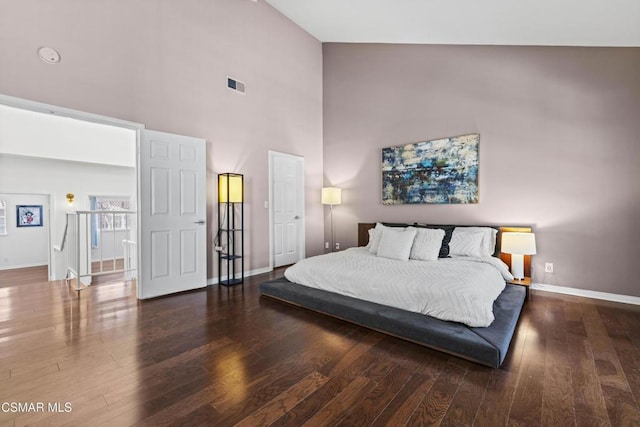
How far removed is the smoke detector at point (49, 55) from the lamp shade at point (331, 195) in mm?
3912

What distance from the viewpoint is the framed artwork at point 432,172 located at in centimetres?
420

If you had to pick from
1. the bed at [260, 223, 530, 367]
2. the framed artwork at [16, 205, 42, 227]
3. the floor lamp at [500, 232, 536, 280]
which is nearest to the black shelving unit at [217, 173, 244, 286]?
the bed at [260, 223, 530, 367]

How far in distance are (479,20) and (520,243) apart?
266 cm

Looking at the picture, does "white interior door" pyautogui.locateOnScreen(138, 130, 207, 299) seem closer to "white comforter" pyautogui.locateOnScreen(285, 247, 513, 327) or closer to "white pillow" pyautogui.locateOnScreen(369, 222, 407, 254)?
"white comforter" pyautogui.locateOnScreen(285, 247, 513, 327)

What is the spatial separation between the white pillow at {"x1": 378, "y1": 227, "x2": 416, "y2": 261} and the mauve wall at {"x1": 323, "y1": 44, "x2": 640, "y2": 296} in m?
1.02

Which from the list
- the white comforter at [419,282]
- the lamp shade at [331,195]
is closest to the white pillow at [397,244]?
the white comforter at [419,282]

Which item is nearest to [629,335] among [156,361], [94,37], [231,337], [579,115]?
[579,115]

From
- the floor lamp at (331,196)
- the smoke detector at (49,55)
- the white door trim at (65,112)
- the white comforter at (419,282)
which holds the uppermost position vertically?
the smoke detector at (49,55)

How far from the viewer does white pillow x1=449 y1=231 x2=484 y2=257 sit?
3.71 meters

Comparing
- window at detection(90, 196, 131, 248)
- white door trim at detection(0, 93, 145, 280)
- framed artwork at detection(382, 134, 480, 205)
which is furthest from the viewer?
window at detection(90, 196, 131, 248)

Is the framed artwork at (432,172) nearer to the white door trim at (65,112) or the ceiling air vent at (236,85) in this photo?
the ceiling air vent at (236,85)

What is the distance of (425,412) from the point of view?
5.01 ft

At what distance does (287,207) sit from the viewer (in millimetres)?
5293

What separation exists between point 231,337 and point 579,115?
4.50 meters
